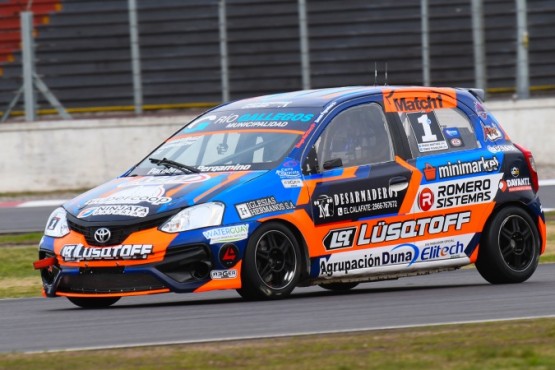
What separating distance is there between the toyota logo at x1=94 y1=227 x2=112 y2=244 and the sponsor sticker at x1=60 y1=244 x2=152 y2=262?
0.05 m

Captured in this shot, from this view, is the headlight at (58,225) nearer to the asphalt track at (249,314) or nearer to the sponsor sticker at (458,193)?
the asphalt track at (249,314)

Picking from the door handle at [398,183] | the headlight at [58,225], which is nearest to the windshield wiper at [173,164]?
the headlight at [58,225]

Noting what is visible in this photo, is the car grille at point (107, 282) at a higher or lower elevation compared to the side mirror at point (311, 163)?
lower

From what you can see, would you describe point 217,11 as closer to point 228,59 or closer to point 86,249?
point 228,59

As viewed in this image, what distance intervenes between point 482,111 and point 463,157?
0.68m

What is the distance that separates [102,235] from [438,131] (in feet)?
9.63

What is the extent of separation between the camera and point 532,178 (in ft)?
35.6

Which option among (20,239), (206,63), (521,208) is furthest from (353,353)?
(206,63)

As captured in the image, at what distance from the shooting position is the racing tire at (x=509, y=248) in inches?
410

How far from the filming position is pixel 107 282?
901 cm

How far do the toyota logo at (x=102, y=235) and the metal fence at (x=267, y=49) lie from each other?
39.0ft

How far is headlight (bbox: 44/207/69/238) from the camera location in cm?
929

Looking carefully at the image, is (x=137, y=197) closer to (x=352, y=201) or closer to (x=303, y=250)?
(x=303, y=250)

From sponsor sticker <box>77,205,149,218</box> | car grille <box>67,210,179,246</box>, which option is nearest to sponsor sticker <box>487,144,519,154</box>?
car grille <box>67,210,179,246</box>
